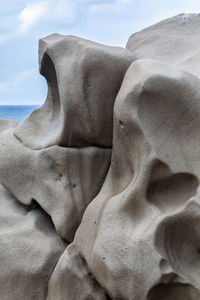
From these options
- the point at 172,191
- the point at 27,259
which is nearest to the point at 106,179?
the point at 172,191

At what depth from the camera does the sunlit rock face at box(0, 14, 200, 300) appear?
1.33 m

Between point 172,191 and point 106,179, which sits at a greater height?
point 172,191

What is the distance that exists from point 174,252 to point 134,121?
390 millimetres

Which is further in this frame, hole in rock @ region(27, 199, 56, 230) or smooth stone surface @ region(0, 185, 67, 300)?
hole in rock @ region(27, 199, 56, 230)

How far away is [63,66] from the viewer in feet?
5.31

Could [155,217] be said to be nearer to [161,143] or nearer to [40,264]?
[161,143]

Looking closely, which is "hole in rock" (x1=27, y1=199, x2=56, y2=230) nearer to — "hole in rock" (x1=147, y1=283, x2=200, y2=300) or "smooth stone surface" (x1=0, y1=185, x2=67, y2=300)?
"smooth stone surface" (x1=0, y1=185, x2=67, y2=300)

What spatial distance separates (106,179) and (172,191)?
10.2 inches

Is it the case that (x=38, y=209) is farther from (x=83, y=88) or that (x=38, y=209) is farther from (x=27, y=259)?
(x=83, y=88)

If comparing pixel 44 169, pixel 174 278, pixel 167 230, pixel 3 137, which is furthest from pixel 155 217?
pixel 3 137

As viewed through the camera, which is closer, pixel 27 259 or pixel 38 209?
pixel 27 259

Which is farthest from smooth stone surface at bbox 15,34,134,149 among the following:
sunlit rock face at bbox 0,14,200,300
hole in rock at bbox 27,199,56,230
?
hole in rock at bbox 27,199,56,230

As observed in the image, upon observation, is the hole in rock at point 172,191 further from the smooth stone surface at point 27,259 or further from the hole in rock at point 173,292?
the smooth stone surface at point 27,259

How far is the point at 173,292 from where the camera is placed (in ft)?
4.43
